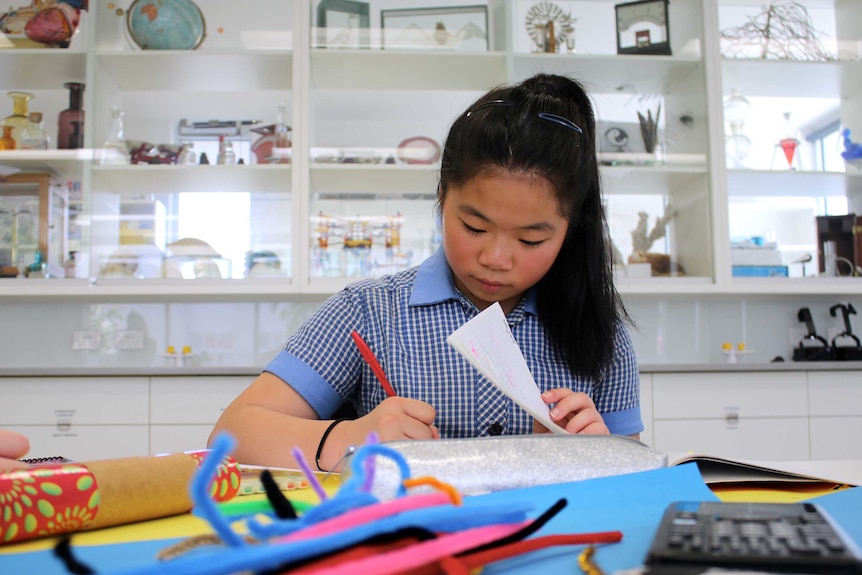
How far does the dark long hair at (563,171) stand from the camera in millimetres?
945

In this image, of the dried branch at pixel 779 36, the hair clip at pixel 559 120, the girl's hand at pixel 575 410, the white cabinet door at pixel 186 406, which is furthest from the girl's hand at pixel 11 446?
the dried branch at pixel 779 36

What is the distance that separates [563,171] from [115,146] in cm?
221

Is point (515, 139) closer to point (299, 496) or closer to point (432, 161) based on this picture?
point (299, 496)

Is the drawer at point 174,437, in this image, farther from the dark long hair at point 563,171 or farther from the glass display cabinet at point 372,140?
the dark long hair at point 563,171

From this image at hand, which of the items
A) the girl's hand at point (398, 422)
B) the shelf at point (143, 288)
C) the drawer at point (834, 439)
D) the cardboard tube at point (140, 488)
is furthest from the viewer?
the shelf at point (143, 288)

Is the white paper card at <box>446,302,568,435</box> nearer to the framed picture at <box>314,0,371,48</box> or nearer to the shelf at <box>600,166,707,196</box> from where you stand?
the shelf at <box>600,166,707,196</box>

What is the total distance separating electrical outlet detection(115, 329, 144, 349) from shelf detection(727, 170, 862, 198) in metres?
2.39

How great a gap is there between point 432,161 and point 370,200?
29 centimetres

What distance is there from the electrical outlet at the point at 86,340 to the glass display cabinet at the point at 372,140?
29 cm

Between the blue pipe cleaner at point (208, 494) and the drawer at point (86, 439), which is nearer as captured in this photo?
the blue pipe cleaner at point (208, 494)

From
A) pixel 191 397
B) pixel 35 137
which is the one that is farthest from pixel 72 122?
pixel 191 397

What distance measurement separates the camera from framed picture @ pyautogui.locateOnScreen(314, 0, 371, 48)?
8.90 feet

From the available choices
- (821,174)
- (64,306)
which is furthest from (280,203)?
(821,174)

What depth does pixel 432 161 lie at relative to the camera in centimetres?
276
